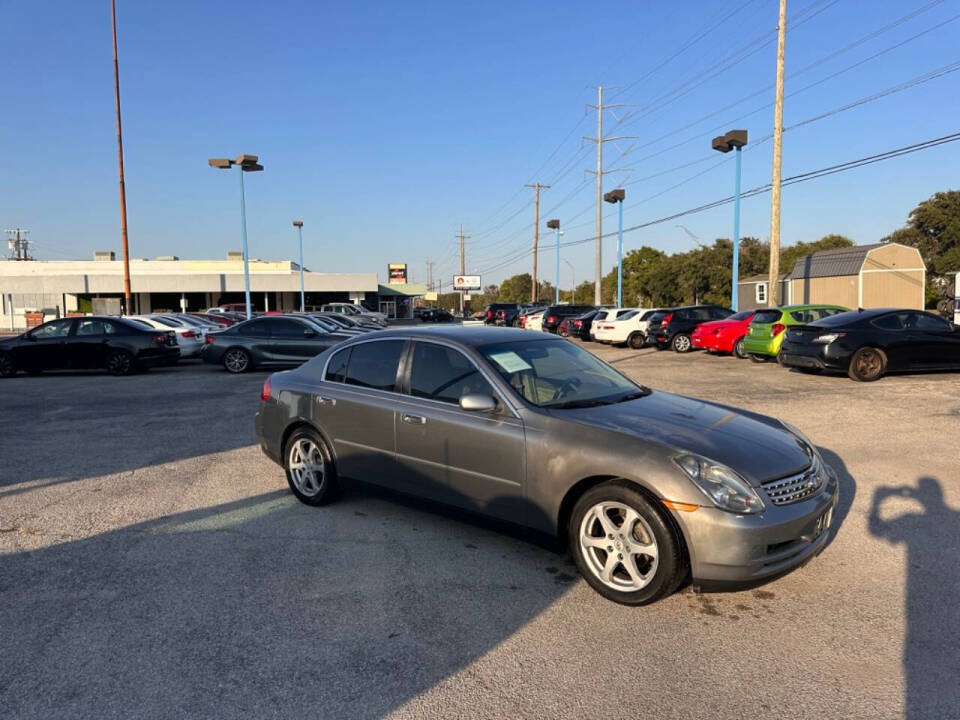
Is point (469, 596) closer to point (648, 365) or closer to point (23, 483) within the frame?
point (23, 483)

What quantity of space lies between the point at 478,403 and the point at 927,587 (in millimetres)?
2812

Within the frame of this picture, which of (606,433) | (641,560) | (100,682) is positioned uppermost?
(606,433)

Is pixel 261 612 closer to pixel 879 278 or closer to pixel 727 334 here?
pixel 727 334

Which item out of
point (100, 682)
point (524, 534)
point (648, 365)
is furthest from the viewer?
point (648, 365)

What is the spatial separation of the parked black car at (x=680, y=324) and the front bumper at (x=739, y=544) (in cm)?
1826

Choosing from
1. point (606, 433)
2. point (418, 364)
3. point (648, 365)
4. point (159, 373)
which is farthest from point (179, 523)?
point (648, 365)

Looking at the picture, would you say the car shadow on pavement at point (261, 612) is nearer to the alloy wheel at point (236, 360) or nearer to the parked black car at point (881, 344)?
the parked black car at point (881, 344)

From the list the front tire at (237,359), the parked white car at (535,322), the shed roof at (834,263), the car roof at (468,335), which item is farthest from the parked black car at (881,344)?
the shed roof at (834,263)

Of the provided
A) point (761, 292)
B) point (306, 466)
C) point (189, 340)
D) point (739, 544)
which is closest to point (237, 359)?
point (189, 340)

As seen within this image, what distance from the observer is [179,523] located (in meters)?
5.12

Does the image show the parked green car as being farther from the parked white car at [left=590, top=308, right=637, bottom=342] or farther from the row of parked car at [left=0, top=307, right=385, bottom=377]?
the row of parked car at [left=0, top=307, right=385, bottom=377]

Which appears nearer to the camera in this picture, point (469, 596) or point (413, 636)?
point (413, 636)

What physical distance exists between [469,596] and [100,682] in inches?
72.0

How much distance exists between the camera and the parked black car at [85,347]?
50.2ft
